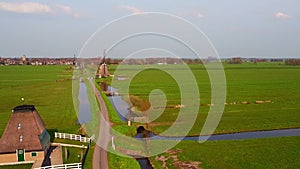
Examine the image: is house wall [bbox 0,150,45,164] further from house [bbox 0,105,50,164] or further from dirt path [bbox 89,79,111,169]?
dirt path [bbox 89,79,111,169]

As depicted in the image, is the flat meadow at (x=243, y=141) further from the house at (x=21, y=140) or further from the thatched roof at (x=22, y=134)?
the thatched roof at (x=22, y=134)

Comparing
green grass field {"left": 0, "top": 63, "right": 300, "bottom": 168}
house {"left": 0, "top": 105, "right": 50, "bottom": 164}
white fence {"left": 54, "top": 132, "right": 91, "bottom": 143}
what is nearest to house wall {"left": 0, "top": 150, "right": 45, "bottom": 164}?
house {"left": 0, "top": 105, "right": 50, "bottom": 164}

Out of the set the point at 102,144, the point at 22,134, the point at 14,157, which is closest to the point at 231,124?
the point at 102,144

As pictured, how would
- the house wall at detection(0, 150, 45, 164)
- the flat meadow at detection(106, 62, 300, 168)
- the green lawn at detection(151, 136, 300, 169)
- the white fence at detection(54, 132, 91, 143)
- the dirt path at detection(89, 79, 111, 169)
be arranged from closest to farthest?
1. the dirt path at detection(89, 79, 111, 169)
2. the house wall at detection(0, 150, 45, 164)
3. the green lawn at detection(151, 136, 300, 169)
4. the flat meadow at detection(106, 62, 300, 168)
5. the white fence at detection(54, 132, 91, 143)

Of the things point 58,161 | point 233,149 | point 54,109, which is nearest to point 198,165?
→ point 233,149

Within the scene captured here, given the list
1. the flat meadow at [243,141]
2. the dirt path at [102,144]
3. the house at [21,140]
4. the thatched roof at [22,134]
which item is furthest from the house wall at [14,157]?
the flat meadow at [243,141]

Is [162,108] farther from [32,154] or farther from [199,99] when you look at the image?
[32,154]

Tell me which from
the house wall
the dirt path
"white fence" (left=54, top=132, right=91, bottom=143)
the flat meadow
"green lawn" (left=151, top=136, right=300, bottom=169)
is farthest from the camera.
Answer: "white fence" (left=54, top=132, right=91, bottom=143)
